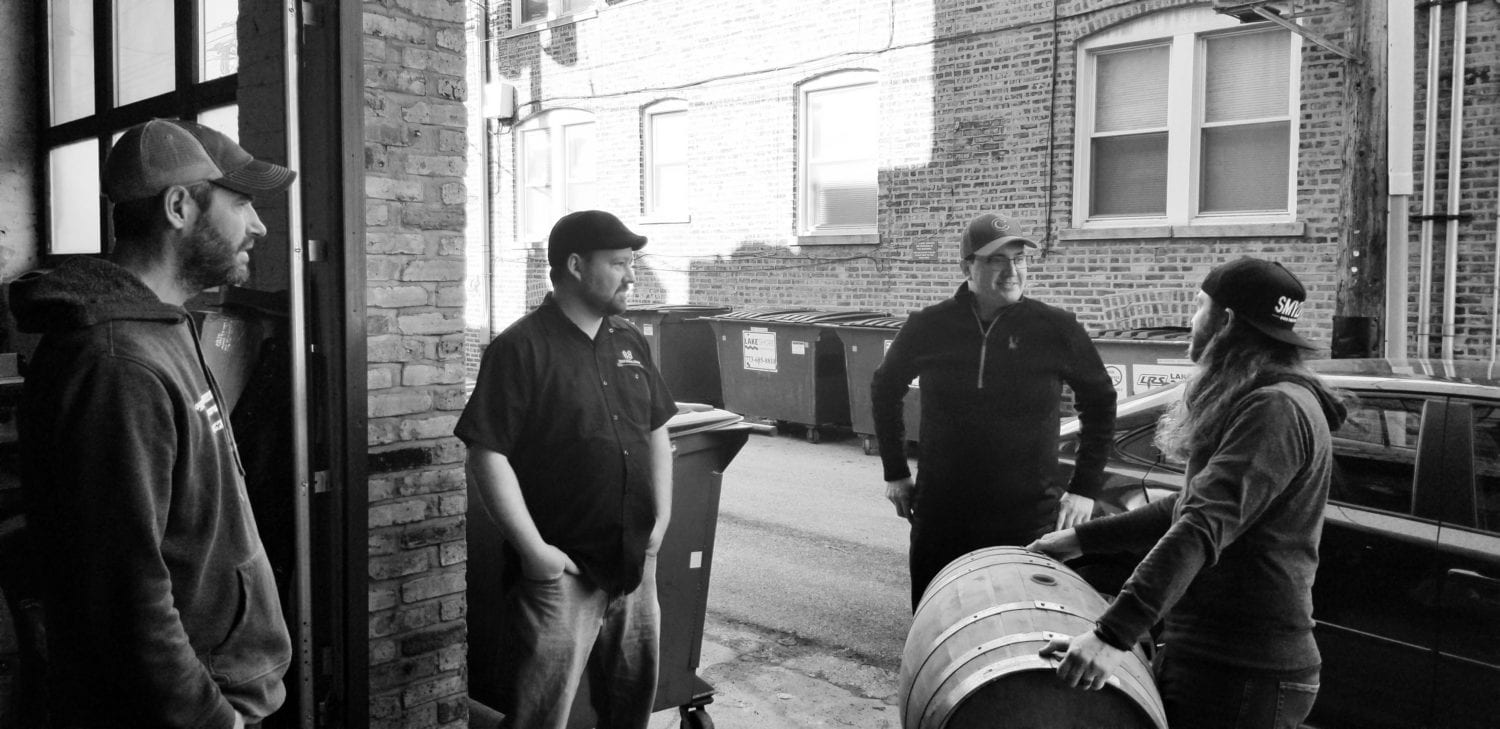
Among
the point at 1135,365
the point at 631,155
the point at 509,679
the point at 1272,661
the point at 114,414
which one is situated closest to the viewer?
the point at 114,414

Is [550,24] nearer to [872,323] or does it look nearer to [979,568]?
[872,323]

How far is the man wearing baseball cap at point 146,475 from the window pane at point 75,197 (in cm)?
439

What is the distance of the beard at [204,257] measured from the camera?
2096 mm

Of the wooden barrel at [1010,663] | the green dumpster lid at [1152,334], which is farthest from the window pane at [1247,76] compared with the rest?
the wooden barrel at [1010,663]

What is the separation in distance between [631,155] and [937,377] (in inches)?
492

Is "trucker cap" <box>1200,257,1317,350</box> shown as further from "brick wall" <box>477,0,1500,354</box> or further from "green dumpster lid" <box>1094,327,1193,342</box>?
"green dumpster lid" <box>1094,327,1193,342</box>

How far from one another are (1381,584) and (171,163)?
3865 millimetres

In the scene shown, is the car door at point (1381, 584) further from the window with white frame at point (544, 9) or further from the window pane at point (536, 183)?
the window pane at point (536, 183)

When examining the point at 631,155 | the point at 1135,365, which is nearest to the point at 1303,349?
the point at 1135,365

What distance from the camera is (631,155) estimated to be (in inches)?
633

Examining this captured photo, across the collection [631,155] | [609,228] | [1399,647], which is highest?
[631,155]

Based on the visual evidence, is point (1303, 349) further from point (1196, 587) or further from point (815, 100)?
point (815, 100)

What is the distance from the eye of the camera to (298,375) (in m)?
3.05

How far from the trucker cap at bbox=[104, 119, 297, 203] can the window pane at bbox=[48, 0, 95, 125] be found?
4.47 metres
